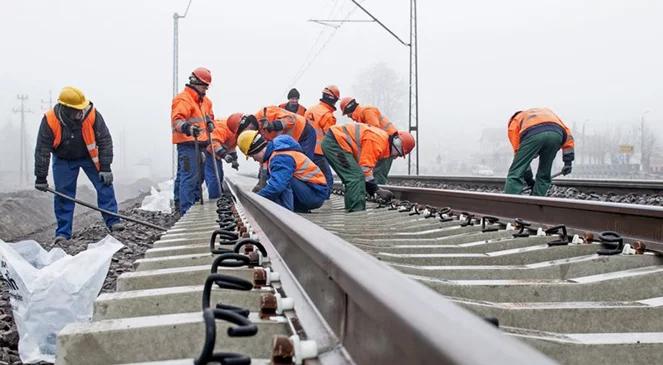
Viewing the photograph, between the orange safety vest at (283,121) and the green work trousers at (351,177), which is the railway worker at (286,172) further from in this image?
the orange safety vest at (283,121)

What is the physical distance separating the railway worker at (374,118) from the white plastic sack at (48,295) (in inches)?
250

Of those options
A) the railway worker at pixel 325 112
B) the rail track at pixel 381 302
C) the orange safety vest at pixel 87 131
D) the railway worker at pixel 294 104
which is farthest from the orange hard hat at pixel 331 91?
the rail track at pixel 381 302

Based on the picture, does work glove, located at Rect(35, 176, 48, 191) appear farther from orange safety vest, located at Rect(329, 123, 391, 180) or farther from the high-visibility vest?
orange safety vest, located at Rect(329, 123, 391, 180)

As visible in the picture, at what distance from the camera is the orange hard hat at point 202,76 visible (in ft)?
26.2

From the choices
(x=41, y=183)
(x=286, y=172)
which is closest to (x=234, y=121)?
(x=41, y=183)

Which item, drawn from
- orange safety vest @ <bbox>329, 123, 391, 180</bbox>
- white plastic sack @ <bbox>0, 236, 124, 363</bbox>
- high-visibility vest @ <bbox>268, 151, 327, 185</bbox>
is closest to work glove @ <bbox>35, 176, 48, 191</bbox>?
high-visibility vest @ <bbox>268, 151, 327, 185</bbox>

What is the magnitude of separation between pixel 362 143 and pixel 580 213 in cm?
319

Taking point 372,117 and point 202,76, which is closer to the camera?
point 202,76

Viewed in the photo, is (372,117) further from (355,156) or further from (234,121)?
(355,156)

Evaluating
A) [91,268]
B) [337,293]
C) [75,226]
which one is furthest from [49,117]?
[75,226]

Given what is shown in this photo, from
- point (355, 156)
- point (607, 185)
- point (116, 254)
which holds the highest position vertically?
point (355, 156)

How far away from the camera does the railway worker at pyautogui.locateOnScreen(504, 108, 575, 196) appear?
700cm

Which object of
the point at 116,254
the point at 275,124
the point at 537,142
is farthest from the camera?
the point at 275,124

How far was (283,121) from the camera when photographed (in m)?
7.77
